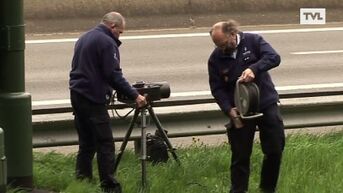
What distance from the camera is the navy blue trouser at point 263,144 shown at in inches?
263

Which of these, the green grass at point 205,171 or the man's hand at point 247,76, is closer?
the man's hand at point 247,76

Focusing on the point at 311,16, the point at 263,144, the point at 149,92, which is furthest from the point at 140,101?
the point at 311,16

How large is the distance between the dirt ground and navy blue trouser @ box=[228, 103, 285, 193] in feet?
44.8

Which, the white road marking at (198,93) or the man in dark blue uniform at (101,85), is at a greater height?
the man in dark blue uniform at (101,85)

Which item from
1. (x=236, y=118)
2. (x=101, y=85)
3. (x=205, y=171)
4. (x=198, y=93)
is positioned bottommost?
(x=198, y=93)

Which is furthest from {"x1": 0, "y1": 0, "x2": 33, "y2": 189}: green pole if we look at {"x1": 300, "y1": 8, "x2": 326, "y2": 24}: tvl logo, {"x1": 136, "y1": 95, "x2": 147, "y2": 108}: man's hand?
{"x1": 300, "y1": 8, "x2": 326, "y2": 24}: tvl logo

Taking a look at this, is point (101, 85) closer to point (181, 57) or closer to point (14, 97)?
point (14, 97)

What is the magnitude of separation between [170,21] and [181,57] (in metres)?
4.47

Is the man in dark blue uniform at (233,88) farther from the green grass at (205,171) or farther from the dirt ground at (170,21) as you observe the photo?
the dirt ground at (170,21)

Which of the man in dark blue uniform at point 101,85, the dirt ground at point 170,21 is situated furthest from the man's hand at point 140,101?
the dirt ground at point 170,21

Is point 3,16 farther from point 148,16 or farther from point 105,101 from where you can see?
point 148,16

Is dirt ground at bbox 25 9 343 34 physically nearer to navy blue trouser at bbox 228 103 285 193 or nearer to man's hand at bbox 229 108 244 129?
navy blue trouser at bbox 228 103 285 193

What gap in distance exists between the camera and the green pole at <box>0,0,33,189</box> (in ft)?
19.3

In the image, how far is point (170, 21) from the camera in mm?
20938
